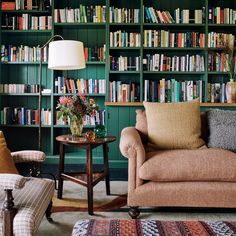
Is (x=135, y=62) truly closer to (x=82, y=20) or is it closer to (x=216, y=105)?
(x=82, y=20)

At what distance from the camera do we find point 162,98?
16.4ft

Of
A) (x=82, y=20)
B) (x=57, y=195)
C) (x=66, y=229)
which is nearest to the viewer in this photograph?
(x=66, y=229)

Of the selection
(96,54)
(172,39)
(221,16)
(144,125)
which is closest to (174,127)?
(144,125)

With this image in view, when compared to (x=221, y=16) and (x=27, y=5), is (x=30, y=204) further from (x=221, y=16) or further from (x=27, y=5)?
(x=221, y=16)

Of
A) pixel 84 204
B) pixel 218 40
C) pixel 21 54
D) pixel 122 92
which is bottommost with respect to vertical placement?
pixel 84 204

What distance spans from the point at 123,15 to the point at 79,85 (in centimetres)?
110

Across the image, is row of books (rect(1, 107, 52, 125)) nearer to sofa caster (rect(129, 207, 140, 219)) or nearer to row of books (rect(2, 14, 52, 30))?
row of books (rect(2, 14, 52, 30))

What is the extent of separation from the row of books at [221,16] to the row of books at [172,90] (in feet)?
2.71

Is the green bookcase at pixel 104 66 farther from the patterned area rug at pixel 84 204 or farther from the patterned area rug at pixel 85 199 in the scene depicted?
the patterned area rug at pixel 84 204

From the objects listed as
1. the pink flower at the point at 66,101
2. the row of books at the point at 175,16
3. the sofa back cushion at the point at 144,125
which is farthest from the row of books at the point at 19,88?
the sofa back cushion at the point at 144,125

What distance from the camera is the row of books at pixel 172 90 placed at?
16.4 feet

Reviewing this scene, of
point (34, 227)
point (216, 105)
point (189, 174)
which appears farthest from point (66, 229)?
point (216, 105)

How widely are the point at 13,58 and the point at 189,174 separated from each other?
3.26m

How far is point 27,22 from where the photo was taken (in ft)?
16.4
